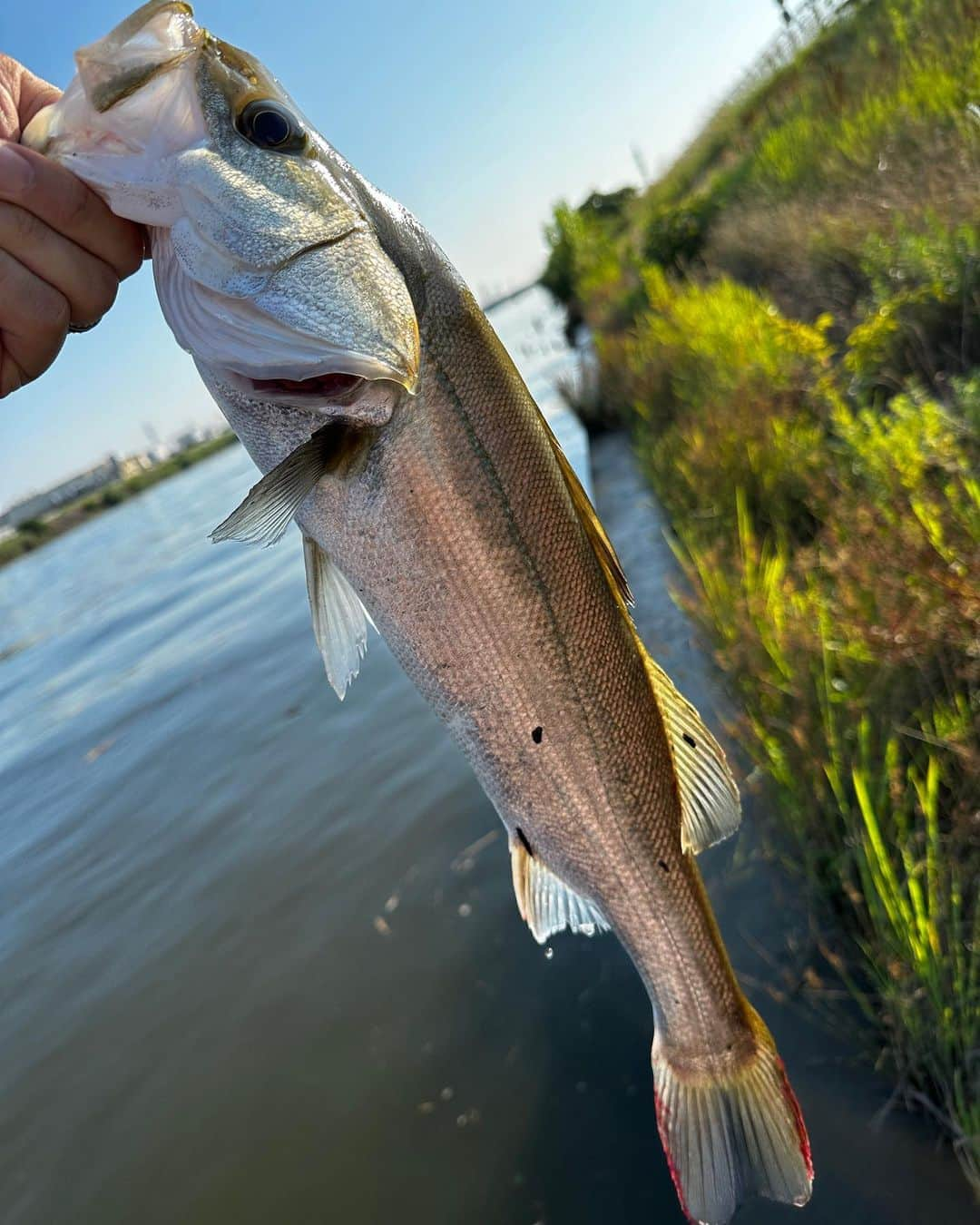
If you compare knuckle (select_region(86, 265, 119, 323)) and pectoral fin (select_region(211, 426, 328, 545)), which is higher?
knuckle (select_region(86, 265, 119, 323))

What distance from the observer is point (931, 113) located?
6758mm

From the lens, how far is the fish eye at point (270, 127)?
1.56 metres

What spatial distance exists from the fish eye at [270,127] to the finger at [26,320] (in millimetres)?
503

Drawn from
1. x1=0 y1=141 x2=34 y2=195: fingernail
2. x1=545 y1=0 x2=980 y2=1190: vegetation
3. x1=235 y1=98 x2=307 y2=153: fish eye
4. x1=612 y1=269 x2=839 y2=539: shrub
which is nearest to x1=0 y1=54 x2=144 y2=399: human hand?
x1=0 y1=141 x2=34 y2=195: fingernail

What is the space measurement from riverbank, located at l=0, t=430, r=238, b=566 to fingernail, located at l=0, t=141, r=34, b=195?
51.1 meters

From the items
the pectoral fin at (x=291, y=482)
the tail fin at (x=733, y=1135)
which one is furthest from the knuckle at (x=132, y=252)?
the tail fin at (x=733, y=1135)

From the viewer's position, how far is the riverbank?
5044 cm

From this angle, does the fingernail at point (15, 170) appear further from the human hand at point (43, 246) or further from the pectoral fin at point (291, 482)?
the pectoral fin at point (291, 482)

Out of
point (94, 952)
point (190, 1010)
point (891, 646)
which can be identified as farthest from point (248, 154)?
point (94, 952)

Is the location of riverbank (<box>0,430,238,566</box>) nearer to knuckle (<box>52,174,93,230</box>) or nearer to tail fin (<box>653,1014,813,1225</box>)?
knuckle (<box>52,174,93,230</box>)

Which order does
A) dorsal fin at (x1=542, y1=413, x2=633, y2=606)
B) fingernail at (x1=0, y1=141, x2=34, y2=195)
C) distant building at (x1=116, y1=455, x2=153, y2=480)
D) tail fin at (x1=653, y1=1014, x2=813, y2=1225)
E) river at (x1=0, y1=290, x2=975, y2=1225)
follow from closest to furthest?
1. fingernail at (x1=0, y1=141, x2=34, y2=195)
2. dorsal fin at (x1=542, y1=413, x2=633, y2=606)
3. tail fin at (x1=653, y1=1014, x2=813, y2=1225)
4. river at (x1=0, y1=290, x2=975, y2=1225)
5. distant building at (x1=116, y1=455, x2=153, y2=480)

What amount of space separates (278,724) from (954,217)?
6.77 m

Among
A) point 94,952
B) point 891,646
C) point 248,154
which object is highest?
point 248,154

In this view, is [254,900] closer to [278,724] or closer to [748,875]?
Answer: [278,724]
